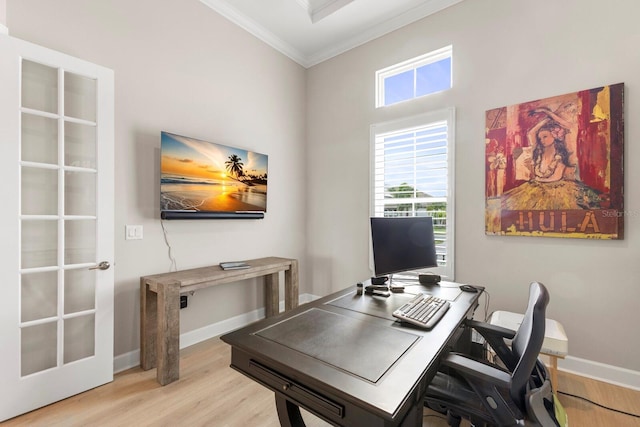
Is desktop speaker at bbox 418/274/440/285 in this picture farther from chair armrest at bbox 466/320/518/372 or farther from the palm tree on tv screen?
the palm tree on tv screen

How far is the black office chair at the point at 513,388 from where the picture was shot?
1.00 m

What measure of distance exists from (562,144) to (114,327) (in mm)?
3859

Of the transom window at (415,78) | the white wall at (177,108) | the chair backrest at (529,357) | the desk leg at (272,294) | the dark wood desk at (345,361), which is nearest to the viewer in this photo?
the dark wood desk at (345,361)

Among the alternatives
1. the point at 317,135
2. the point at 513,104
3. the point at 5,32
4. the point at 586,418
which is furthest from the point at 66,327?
the point at 513,104

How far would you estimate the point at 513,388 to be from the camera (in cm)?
101

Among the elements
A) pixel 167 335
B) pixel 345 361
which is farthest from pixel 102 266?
pixel 345 361

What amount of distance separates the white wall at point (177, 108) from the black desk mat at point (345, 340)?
5.76 ft

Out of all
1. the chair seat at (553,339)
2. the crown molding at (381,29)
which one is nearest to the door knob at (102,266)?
the chair seat at (553,339)

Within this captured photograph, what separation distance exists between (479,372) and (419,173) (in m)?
2.24

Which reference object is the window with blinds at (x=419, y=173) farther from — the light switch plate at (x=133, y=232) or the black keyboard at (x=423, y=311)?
the light switch plate at (x=133, y=232)

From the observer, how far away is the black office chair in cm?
100

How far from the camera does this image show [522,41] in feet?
7.98

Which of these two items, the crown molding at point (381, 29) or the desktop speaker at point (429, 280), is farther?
the crown molding at point (381, 29)

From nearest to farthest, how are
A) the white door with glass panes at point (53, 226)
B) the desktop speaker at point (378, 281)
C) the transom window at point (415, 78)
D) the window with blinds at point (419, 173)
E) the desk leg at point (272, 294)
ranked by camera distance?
the white door with glass panes at point (53, 226), the desktop speaker at point (378, 281), the window with blinds at point (419, 173), the transom window at point (415, 78), the desk leg at point (272, 294)
